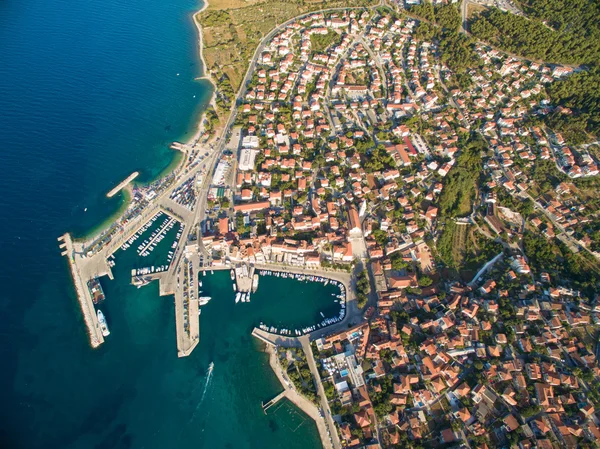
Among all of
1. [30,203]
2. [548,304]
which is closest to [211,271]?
[30,203]

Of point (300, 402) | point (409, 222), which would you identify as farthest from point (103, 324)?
point (409, 222)

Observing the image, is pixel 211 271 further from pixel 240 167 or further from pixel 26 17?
pixel 26 17

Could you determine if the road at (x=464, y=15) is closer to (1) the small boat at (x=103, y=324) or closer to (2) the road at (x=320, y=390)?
(2) the road at (x=320, y=390)

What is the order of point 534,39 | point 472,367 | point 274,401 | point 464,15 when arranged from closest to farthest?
point 274,401 → point 472,367 → point 534,39 → point 464,15

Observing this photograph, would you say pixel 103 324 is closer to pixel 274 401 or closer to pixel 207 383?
pixel 207 383

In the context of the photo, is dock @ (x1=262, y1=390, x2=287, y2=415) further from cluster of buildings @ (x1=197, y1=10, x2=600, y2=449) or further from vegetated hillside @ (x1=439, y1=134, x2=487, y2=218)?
vegetated hillside @ (x1=439, y1=134, x2=487, y2=218)

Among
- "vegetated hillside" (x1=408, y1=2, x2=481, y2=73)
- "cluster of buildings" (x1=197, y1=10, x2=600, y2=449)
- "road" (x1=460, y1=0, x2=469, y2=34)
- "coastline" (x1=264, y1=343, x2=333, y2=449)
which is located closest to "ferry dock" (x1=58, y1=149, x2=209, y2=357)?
"cluster of buildings" (x1=197, y1=10, x2=600, y2=449)

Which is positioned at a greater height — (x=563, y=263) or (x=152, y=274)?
(x=152, y=274)
